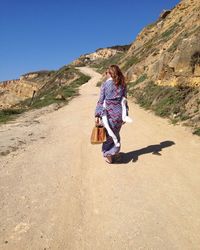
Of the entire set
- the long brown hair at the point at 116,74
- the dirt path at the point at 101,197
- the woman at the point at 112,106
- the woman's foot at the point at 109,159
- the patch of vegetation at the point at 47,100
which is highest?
the long brown hair at the point at 116,74

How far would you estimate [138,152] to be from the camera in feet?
25.6

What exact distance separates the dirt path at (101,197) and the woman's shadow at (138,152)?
23mm

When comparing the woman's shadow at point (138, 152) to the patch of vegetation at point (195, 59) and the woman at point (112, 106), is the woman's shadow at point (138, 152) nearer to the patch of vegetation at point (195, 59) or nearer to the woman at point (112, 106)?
the woman at point (112, 106)

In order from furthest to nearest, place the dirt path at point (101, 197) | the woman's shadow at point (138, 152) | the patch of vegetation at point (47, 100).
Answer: the patch of vegetation at point (47, 100) < the woman's shadow at point (138, 152) < the dirt path at point (101, 197)

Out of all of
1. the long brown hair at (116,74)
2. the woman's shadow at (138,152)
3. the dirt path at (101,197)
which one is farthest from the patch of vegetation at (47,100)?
the long brown hair at (116,74)

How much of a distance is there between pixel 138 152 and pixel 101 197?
2683mm

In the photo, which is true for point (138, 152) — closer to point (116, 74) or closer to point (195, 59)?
point (116, 74)

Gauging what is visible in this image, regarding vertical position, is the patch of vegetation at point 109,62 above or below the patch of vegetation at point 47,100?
above

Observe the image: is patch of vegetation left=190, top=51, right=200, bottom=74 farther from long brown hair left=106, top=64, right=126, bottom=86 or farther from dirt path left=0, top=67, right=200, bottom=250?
long brown hair left=106, top=64, right=126, bottom=86

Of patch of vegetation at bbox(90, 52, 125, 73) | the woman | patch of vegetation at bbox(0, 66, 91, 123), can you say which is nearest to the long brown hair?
the woman

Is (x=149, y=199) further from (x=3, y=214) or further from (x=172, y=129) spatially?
(x=172, y=129)

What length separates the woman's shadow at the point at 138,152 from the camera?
725 centimetres

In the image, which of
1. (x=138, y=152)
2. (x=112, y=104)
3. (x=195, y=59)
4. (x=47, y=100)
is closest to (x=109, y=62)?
(x=47, y=100)

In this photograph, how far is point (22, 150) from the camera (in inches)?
341
